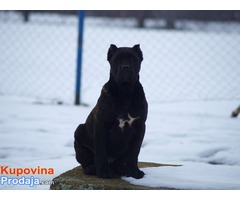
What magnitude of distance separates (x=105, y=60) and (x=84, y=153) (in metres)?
3.69

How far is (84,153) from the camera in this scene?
8.94ft

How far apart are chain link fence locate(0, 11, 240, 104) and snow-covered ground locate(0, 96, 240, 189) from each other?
35cm

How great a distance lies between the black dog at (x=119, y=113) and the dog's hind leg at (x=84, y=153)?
0.11 m

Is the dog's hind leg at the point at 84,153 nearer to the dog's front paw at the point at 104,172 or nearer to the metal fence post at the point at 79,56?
the dog's front paw at the point at 104,172

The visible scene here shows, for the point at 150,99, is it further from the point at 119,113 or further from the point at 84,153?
the point at 119,113

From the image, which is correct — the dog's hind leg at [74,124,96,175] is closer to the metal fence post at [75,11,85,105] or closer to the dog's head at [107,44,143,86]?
the dog's head at [107,44,143,86]

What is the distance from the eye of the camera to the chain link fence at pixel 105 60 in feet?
18.4

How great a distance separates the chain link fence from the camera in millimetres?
5621

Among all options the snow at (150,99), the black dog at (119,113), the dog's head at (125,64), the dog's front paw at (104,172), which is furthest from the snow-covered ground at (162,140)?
the dog's head at (125,64)

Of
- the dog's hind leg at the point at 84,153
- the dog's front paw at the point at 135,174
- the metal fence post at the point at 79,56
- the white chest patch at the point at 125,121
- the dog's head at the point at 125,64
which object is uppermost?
the metal fence post at the point at 79,56

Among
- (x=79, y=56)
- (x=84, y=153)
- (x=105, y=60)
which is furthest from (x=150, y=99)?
(x=84, y=153)
